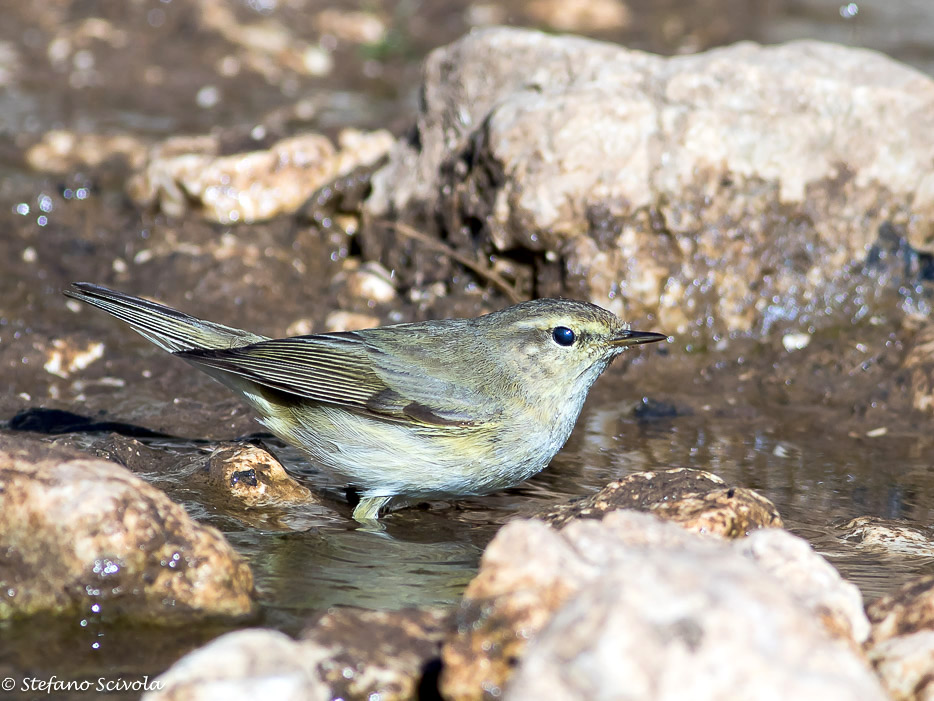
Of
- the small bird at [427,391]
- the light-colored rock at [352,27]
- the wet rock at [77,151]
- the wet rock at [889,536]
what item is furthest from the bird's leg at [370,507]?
the light-colored rock at [352,27]

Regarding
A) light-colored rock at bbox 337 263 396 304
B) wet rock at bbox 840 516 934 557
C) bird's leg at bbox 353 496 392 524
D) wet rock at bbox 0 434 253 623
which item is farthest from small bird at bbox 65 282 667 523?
light-colored rock at bbox 337 263 396 304

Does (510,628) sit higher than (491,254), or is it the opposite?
(491,254)

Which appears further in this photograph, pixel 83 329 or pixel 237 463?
pixel 83 329

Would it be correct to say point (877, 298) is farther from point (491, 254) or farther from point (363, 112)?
point (363, 112)

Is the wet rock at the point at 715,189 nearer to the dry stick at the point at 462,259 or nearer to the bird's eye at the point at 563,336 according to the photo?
the dry stick at the point at 462,259

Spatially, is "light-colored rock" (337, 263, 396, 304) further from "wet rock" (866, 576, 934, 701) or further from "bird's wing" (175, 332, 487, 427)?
"wet rock" (866, 576, 934, 701)

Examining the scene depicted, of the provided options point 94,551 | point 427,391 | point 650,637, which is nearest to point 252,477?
point 427,391

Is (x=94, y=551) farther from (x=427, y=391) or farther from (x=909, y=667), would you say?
(x=909, y=667)

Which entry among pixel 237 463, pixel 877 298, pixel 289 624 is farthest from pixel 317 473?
pixel 877 298
